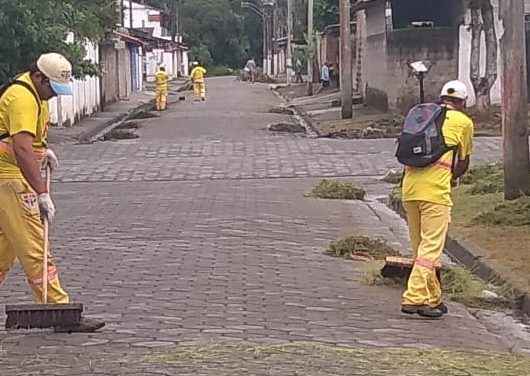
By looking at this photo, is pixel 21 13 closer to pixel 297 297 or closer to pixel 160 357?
pixel 297 297

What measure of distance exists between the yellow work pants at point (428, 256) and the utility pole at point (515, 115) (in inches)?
216

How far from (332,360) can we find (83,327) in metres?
1.78

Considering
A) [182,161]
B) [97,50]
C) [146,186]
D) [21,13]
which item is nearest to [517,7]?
[146,186]

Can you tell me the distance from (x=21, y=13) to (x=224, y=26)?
309 feet

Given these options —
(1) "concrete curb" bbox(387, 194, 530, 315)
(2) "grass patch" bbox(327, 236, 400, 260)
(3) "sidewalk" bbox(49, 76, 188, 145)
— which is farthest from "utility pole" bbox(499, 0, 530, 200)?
(3) "sidewalk" bbox(49, 76, 188, 145)

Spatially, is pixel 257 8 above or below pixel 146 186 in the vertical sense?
above

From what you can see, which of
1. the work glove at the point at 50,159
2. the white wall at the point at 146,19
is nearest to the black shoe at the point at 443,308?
the work glove at the point at 50,159

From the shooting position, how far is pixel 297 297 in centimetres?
965

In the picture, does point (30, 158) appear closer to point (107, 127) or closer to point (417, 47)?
point (417, 47)

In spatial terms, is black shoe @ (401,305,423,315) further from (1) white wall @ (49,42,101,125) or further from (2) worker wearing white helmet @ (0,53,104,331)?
(1) white wall @ (49,42,101,125)

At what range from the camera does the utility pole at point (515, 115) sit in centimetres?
1430

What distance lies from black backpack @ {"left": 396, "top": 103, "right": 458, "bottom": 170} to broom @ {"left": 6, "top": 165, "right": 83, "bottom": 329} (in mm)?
2723

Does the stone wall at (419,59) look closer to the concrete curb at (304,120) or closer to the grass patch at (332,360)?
the concrete curb at (304,120)

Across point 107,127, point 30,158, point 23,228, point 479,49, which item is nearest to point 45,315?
point 23,228
